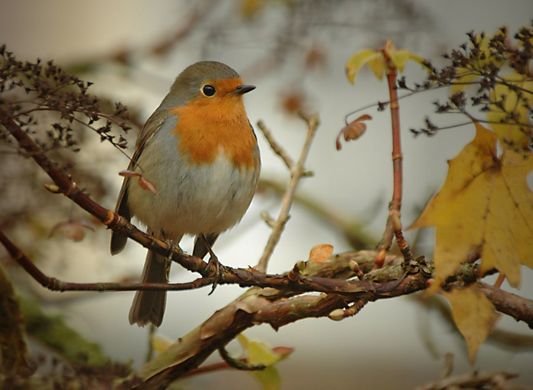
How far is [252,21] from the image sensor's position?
371 cm

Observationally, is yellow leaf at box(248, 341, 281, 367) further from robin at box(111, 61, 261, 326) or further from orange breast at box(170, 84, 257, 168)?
orange breast at box(170, 84, 257, 168)

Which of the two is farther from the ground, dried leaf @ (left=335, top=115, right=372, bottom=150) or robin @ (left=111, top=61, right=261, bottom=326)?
robin @ (left=111, top=61, right=261, bottom=326)

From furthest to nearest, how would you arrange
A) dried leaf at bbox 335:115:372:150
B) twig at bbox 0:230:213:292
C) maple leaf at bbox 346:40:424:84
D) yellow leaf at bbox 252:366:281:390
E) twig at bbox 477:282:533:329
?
yellow leaf at bbox 252:366:281:390 → maple leaf at bbox 346:40:424:84 → dried leaf at bbox 335:115:372:150 → twig at bbox 477:282:533:329 → twig at bbox 0:230:213:292

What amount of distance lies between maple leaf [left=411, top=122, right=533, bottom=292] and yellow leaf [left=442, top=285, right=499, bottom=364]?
0.07 m

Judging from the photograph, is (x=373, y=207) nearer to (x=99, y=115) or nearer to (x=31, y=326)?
(x=31, y=326)

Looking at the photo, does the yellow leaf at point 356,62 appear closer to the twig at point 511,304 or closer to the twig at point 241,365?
the twig at point 511,304

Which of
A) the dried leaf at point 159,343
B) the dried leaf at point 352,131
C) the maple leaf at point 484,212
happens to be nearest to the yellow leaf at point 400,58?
the dried leaf at point 352,131

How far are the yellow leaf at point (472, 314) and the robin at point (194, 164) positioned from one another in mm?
1300

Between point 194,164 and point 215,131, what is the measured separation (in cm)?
18

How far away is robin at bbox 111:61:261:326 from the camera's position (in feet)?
8.30

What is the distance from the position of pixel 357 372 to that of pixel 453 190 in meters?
3.25

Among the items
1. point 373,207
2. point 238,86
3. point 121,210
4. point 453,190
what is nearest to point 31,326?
point 121,210

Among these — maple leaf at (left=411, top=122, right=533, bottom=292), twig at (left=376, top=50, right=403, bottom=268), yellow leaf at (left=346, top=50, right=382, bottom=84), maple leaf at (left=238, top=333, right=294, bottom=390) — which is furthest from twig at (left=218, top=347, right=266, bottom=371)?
yellow leaf at (left=346, top=50, right=382, bottom=84)

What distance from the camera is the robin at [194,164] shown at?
8.30 feet
